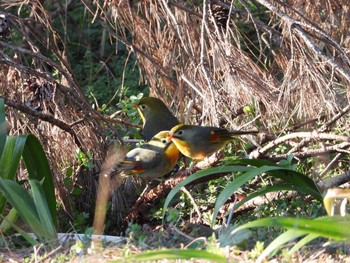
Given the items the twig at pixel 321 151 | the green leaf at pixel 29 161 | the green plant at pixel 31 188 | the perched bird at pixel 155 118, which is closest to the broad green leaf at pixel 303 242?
the green plant at pixel 31 188

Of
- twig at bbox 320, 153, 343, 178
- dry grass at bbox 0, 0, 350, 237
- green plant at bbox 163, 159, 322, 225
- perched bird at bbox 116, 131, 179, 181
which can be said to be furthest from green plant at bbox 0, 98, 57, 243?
twig at bbox 320, 153, 343, 178

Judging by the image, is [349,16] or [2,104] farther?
[349,16]

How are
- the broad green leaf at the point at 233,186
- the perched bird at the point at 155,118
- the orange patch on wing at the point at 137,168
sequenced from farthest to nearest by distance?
the perched bird at the point at 155,118
the orange patch on wing at the point at 137,168
the broad green leaf at the point at 233,186

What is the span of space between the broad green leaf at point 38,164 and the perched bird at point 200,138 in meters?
1.02

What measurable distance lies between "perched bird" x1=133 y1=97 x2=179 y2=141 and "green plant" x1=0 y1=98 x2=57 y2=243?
4.75 ft

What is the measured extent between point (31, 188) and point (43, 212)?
7.5 inches

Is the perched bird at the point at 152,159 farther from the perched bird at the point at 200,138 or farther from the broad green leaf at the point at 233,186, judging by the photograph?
the broad green leaf at the point at 233,186

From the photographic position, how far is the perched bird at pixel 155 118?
5.88 meters

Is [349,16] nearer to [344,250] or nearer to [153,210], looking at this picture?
[153,210]

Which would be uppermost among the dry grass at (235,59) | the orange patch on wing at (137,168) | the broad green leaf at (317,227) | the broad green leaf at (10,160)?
the dry grass at (235,59)

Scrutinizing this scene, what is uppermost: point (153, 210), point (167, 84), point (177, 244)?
point (167, 84)

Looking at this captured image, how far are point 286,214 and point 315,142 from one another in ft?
2.42

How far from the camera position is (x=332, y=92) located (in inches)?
175

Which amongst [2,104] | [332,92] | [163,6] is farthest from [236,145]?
[2,104]
